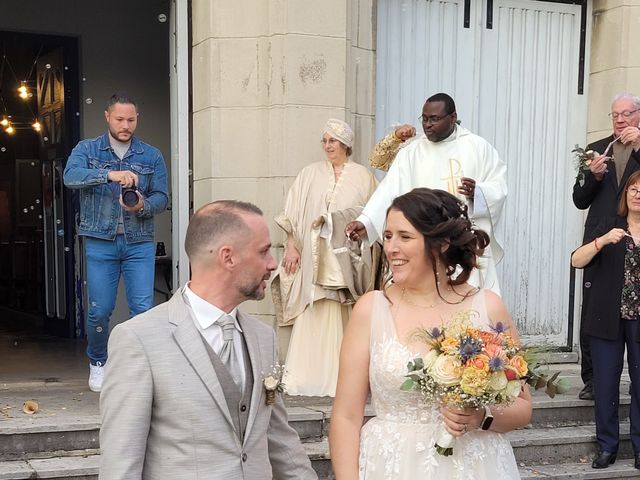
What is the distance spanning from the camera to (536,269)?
809cm

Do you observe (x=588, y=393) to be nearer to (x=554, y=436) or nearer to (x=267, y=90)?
(x=554, y=436)

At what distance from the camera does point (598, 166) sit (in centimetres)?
590

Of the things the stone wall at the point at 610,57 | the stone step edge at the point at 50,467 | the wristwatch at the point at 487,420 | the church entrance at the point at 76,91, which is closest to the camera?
the wristwatch at the point at 487,420

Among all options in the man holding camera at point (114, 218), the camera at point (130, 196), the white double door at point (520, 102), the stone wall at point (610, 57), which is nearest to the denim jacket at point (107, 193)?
the man holding camera at point (114, 218)

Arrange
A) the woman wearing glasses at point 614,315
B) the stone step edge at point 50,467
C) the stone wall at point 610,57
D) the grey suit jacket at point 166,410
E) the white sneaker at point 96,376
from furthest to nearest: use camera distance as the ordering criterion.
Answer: the stone wall at point 610,57 < the white sneaker at point 96,376 < the woman wearing glasses at point 614,315 < the stone step edge at point 50,467 < the grey suit jacket at point 166,410

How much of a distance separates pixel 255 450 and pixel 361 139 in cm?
458

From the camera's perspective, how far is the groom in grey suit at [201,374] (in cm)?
251

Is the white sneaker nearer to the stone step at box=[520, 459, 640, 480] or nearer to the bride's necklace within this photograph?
the stone step at box=[520, 459, 640, 480]

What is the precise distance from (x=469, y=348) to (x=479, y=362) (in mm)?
55

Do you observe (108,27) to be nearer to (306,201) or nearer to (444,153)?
(306,201)

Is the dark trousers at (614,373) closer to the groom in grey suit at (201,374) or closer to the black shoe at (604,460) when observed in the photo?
the black shoe at (604,460)

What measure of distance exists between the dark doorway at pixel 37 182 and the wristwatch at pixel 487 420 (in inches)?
281

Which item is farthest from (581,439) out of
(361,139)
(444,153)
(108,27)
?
(108,27)

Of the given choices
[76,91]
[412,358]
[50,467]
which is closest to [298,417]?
[50,467]
